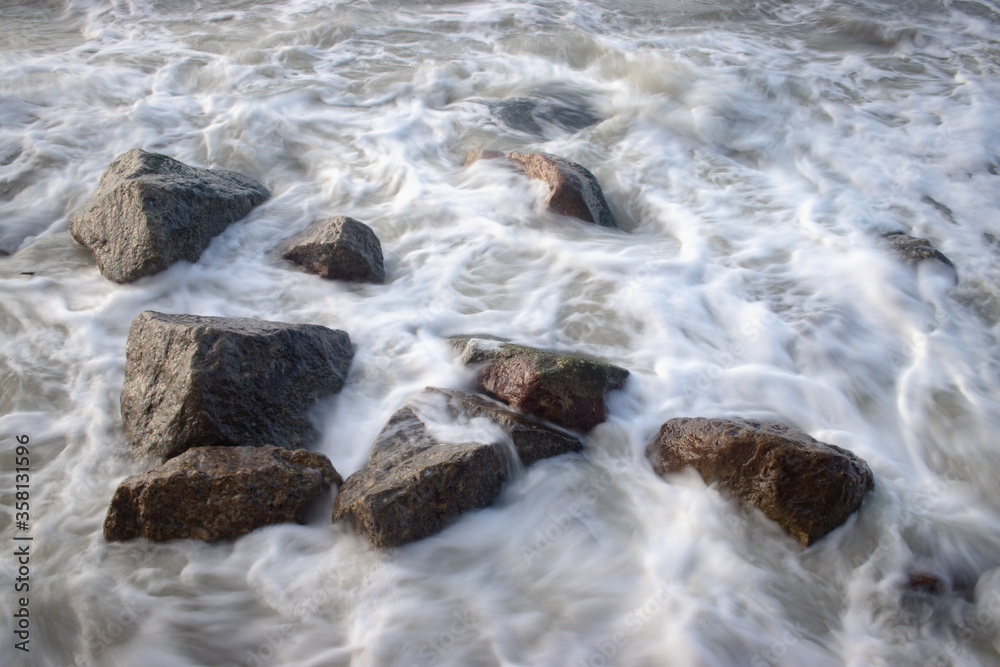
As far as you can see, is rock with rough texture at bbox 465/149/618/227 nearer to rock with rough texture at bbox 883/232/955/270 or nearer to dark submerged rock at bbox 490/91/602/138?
dark submerged rock at bbox 490/91/602/138

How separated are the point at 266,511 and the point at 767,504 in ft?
5.85

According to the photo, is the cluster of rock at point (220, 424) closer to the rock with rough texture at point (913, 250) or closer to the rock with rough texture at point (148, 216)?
the rock with rough texture at point (148, 216)

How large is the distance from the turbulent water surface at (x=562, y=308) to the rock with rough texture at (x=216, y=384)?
17 cm

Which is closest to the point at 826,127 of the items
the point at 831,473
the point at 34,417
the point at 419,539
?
the point at 831,473

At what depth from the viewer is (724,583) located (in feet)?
7.52

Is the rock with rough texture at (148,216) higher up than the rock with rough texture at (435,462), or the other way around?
the rock with rough texture at (148,216)

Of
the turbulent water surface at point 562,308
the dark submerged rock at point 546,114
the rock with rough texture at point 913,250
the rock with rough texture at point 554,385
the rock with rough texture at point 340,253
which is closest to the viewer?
the turbulent water surface at point 562,308

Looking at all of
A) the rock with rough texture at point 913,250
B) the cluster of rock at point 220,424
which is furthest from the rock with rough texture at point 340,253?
the rock with rough texture at point 913,250

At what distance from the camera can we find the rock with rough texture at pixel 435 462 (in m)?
2.32

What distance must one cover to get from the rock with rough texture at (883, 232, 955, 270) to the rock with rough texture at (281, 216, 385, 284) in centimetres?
303

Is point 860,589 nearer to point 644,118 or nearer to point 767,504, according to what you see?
point 767,504

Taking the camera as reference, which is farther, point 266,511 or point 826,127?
point 826,127

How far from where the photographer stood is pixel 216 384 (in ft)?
8.46

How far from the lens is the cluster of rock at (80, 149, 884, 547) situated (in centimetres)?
233
